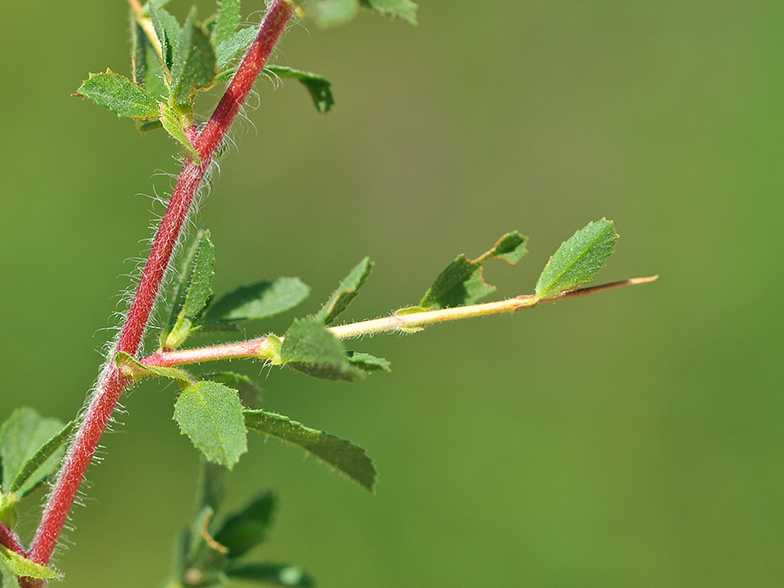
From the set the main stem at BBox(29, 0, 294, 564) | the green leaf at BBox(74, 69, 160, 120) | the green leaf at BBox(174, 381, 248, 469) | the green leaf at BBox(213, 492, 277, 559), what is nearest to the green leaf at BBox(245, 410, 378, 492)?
the green leaf at BBox(174, 381, 248, 469)

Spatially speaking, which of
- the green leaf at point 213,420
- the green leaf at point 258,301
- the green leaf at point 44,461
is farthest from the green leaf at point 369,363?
the green leaf at point 44,461

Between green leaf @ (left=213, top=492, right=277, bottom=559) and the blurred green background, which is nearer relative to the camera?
green leaf @ (left=213, top=492, right=277, bottom=559)

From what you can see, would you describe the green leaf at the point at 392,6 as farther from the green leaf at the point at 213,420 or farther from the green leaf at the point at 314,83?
the green leaf at the point at 213,420

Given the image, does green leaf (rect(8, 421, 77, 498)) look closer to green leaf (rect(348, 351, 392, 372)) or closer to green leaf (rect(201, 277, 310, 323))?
green leaf (rect(201, 277, 310, 323))

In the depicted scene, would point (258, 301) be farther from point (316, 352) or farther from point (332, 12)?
point (332, 12)

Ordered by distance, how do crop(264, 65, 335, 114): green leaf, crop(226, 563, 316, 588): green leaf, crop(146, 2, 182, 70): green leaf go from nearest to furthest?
1. crop(146, 2, 182, 70): green leaf
2. crop(264, 65, 335, 114): green leaf
3. crop(226, 563, 316, 588): green leaf

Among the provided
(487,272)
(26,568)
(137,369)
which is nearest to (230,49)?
(137,369)

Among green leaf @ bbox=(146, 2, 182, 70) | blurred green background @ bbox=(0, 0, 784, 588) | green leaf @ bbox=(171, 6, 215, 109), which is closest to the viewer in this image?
green leaf @ bbox=(171, 6, 215, 109)

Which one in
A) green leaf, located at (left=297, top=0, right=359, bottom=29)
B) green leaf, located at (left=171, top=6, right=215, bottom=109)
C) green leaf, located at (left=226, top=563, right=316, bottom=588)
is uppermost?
green leaf, located at (left=297, top=0, right=359, bottom=29)
